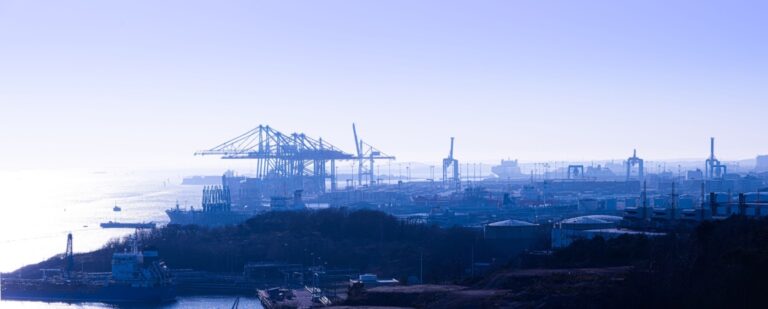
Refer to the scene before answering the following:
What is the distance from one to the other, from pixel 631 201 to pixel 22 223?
20.2 metres

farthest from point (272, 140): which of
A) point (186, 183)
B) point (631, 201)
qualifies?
point (186, 183)

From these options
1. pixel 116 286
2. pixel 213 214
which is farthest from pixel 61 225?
pixel 116 286

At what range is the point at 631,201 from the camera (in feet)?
114

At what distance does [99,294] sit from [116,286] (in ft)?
0.91

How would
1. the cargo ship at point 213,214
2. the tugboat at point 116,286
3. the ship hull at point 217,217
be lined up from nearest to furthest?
1. the tugboat at point 116,286
2. the ship hull at point 217,217
3. the cargo ship at point 213,214

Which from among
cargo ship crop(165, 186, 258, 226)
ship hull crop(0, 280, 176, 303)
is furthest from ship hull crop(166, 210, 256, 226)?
ship hull crop(0, 280, 176, 303)

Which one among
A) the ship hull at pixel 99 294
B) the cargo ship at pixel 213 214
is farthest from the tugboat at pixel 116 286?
the cargo ship at pixel 213 214

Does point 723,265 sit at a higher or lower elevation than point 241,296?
higher

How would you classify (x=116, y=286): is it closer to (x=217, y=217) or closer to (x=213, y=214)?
(x=217, y=217)

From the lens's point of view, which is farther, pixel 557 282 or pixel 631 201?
pixel 631 201

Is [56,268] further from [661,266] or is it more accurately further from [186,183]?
[186,183]

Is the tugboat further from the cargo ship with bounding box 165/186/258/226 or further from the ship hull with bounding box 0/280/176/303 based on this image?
the cargo ship with bounding box 165/186/258/226

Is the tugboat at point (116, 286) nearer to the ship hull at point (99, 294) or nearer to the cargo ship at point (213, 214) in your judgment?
the ship hull at point (99, 294)

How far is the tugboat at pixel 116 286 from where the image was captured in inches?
702
